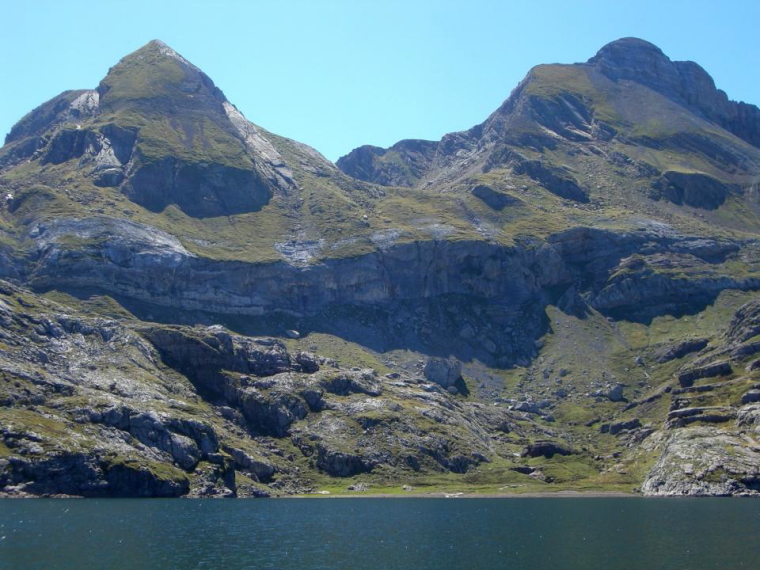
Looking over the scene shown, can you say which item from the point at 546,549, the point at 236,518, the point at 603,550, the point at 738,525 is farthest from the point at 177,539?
the point at 738,525

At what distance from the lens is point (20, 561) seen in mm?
103625

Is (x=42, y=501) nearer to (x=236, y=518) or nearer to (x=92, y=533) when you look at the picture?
(x=236, y=518)

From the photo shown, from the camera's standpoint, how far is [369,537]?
5507 inches

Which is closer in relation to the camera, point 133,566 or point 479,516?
point 133,566

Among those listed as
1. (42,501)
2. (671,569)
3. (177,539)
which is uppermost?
(671,569)

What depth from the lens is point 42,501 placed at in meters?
185

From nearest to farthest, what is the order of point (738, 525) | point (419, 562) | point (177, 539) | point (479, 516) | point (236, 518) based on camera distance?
point (419, 562)
point (177, 539)
point (738, 525)
point (236, 518)
point (479, 516)

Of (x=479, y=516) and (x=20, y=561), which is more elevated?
(x=20, y=561)

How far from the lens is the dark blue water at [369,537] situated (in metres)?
110

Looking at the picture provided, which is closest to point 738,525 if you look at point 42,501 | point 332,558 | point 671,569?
point 671,569

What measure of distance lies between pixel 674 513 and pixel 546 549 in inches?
2524

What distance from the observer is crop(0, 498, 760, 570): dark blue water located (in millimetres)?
110250

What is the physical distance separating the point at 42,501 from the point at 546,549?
116 meters

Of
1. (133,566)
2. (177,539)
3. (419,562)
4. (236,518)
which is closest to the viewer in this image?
(133,566)
